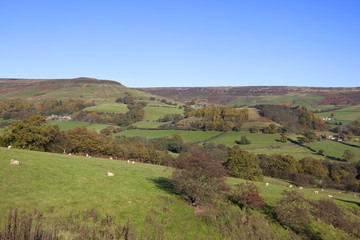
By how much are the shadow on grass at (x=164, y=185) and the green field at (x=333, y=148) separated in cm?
9324

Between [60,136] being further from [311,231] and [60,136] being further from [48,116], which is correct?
[48,116]

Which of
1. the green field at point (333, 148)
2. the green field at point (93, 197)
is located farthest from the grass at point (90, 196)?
the green field at point (333, 148)

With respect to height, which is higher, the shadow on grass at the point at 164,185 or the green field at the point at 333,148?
the shadow on grass at the point at 164,185

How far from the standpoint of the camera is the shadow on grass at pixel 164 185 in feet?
103

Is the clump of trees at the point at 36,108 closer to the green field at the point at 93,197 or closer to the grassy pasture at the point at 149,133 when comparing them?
the grassy pasture at the point at 149,133

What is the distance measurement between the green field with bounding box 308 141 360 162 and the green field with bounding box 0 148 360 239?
9143 cm

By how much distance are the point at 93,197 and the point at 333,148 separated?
117m

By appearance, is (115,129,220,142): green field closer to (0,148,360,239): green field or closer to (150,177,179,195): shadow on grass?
(150,177,179,195): shadow on grass

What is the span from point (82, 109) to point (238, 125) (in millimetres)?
113901

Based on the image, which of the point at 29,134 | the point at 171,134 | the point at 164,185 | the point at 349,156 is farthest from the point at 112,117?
the point at 164,185

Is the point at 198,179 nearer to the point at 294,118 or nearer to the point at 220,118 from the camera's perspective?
the point at 220,118

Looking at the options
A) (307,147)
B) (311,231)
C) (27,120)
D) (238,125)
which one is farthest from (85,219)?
(238,125)

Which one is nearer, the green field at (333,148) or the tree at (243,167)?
the tree at (243,167)

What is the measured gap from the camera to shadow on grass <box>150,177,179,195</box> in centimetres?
3151
